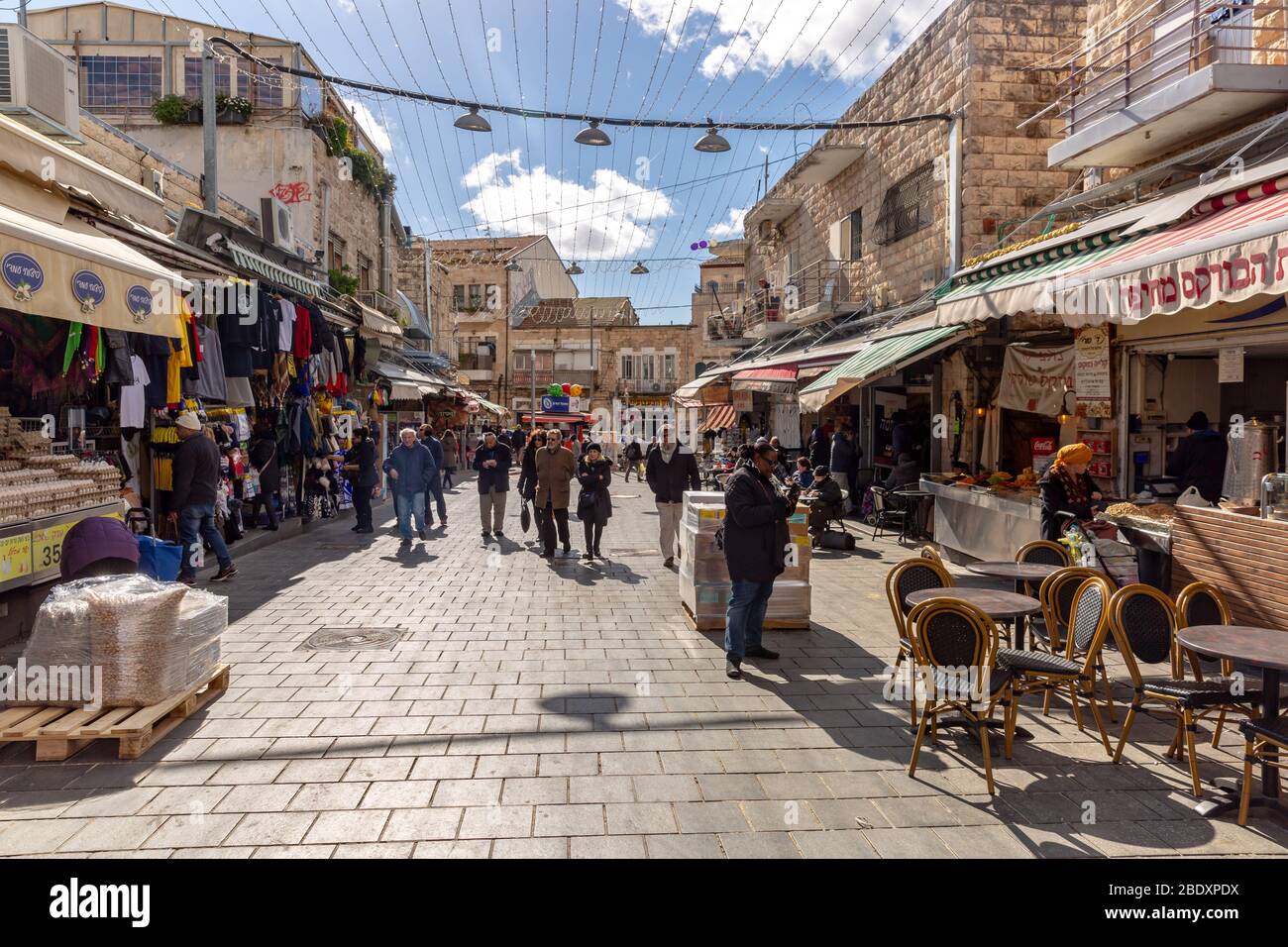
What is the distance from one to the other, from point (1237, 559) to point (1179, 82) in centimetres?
523

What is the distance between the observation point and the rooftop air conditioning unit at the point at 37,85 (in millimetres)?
8047

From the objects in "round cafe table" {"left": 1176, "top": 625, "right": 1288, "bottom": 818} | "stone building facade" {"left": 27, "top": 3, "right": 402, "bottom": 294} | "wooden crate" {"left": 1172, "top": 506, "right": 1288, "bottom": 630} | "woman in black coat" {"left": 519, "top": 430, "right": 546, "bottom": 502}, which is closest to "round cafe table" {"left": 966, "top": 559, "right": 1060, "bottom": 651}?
"wooden crate" {"left": 1172, "top": 506, "right": 1288, "bottom": 630}

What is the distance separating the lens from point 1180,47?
8.34 metres

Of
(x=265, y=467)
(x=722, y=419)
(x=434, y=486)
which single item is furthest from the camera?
(x=722, y=419)

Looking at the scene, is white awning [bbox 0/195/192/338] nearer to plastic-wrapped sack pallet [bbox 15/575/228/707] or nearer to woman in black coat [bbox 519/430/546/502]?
plastic-wrapped sack pallet [bbox 15/575/228/707]

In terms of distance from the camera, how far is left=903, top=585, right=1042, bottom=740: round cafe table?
15.8 feet

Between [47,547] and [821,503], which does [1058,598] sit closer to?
[821,503]

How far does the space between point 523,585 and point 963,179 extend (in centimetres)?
997

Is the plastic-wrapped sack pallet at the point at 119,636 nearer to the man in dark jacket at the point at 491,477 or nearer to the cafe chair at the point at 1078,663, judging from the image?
the cafe chair at the point at 1078,663

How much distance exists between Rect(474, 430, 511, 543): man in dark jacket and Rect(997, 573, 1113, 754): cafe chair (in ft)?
27.8

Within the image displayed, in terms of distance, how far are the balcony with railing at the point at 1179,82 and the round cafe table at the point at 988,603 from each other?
20.0ft

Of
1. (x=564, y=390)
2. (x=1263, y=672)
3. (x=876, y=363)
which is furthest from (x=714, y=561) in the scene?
(x=564, y=390)

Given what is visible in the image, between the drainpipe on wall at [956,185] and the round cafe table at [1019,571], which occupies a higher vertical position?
the drainpipe on wall at [956,185]

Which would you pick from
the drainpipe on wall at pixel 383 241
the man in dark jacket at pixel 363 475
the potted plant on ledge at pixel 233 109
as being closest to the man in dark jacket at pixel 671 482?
the man in dark jacket at pixel 363 475
